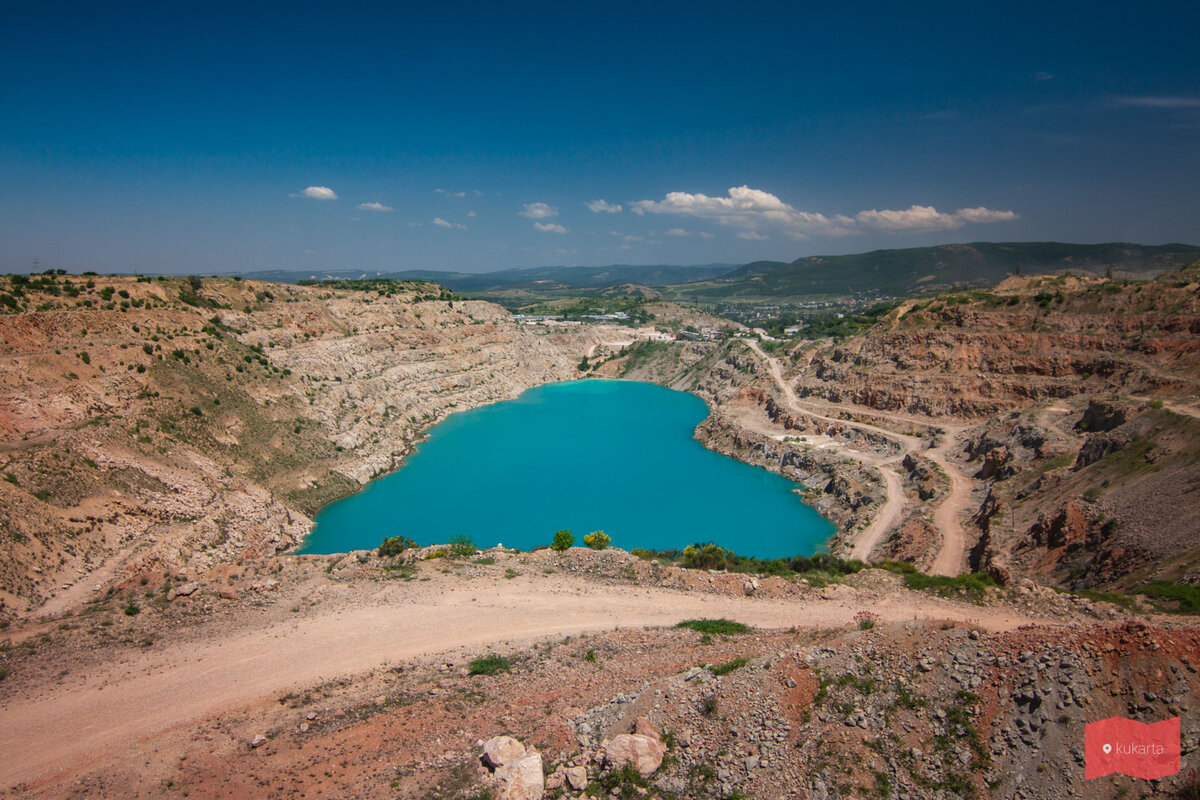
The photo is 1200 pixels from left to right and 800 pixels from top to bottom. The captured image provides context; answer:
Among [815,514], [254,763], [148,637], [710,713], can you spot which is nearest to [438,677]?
[254,763]

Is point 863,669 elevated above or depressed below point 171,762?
above

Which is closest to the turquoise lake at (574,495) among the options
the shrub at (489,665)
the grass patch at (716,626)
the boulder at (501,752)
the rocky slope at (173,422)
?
A: the rocky slope at (173,422)

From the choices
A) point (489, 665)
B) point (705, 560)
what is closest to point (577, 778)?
point (489, 665)

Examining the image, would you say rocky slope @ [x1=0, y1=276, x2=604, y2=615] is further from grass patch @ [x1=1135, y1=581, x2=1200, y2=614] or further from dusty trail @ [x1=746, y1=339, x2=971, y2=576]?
grass patch @ [x1=1135, y1=581, x2=1200, y2=614]

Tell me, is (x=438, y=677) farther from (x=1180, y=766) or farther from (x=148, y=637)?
(x=1180, y=766)

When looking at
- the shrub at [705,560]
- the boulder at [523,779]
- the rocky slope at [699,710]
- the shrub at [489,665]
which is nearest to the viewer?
the rocky slope at [699,710]

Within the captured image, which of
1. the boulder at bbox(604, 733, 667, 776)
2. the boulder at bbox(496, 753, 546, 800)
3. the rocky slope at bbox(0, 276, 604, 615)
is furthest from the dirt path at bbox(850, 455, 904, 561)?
the rocky slope at bbox(0, 276, 604, 615)

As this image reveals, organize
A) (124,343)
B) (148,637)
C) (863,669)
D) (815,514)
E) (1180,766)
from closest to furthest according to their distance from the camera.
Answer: (1180,766), (863,669), (148,637), (124,343), (815,514)

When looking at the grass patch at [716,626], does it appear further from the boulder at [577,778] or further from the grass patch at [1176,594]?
the grass patch at [1176,594]
